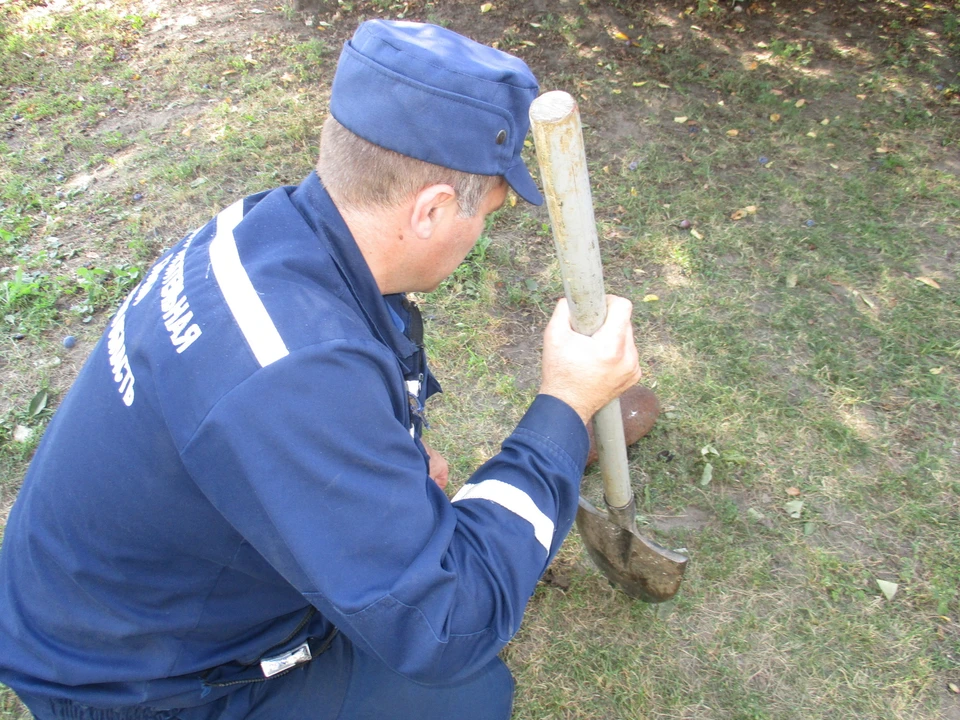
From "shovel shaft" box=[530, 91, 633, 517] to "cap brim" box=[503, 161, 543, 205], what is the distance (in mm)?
69

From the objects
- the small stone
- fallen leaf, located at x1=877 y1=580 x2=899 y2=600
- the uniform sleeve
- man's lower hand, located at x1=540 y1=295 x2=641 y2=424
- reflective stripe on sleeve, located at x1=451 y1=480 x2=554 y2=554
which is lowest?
fallen leaf, located at x1=877 y1=580 x2=899 y2=600

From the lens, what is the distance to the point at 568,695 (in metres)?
2.63

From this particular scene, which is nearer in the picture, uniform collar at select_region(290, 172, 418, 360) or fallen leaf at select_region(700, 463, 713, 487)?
uniform collar at select_region(290, 172, 418, 360)

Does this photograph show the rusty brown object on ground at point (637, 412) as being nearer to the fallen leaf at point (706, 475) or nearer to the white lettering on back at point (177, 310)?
the fallen leaf at point (706, 475)

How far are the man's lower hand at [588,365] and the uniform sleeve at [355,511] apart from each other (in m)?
0.47

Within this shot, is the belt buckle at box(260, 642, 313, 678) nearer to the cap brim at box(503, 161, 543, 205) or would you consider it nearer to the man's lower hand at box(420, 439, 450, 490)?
the man's lower hand at box(420, 439, 450, 490)

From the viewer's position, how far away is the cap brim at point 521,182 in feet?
5.75

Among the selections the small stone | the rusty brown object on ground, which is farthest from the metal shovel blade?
the small stone

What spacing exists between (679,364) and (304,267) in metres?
2.48

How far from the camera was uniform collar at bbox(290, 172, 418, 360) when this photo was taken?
1658 mm

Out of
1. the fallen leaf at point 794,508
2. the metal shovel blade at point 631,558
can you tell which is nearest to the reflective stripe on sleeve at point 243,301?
the metal shovel blade at point 631,558

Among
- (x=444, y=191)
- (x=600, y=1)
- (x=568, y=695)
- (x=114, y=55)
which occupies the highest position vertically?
(x=444, y=191)

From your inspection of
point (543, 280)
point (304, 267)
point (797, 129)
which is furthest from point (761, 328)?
point (304, 267)

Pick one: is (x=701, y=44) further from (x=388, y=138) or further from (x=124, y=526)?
(x=124, y=526)
